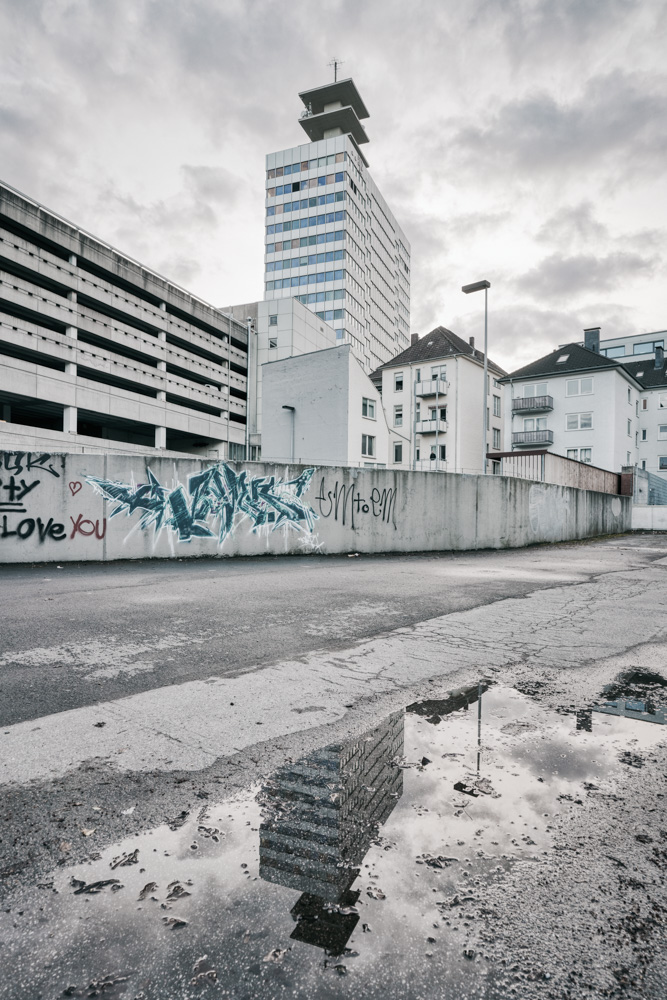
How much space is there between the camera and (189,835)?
6.57 ft

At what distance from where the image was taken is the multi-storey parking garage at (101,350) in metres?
A: 40.6

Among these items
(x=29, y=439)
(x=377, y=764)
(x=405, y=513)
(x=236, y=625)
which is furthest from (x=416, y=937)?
(x=29, y=439)

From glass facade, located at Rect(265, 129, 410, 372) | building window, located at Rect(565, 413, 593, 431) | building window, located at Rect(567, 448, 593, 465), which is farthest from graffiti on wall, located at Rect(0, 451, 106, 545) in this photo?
glass facade, located at Rect(265, 129, 410, 372)

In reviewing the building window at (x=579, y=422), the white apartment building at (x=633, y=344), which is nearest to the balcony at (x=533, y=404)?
the building window at (x=579, y=422)

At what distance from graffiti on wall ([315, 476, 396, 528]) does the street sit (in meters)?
8.75

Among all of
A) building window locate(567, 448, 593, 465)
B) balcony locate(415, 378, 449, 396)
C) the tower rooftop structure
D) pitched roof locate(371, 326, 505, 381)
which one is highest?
the tower rooftop structure

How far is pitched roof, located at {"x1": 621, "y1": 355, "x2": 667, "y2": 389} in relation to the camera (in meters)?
56.1

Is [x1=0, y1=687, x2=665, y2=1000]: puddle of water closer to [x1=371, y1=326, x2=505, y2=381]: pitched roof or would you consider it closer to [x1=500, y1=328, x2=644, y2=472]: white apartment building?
[x1=500, y1=328, x2=644, y2=472]: white apartment building

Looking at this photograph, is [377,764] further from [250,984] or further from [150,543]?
[150,543]

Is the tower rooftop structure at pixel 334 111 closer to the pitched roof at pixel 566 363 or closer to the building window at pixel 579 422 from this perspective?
the pitched roof at pixel 566 363

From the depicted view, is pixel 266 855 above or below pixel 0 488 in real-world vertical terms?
below

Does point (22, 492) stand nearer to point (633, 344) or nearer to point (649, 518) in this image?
point (649, 518)

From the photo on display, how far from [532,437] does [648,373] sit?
2078 centimetres

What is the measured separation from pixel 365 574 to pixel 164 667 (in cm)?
650
